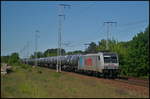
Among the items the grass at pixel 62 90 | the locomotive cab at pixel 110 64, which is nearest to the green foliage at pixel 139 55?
the locomotive cab at pixel 110 64

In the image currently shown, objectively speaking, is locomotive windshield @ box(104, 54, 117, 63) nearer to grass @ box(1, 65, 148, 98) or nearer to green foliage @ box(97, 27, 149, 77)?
green foliage @ box(97, 27, 149, 77)

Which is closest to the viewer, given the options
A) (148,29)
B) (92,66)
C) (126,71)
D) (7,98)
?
(7,98)

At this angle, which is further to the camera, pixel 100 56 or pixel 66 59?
pixel 66 59

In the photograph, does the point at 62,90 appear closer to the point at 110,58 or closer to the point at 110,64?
the point at 110,64

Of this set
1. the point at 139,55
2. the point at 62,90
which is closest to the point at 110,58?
the point at 139,55

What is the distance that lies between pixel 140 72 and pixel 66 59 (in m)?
21.4

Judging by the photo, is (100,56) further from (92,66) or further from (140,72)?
(140,72)

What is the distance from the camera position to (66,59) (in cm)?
6075

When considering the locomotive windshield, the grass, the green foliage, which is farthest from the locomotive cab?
the grass

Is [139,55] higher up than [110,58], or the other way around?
[139,55]

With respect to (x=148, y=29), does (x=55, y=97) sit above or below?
below

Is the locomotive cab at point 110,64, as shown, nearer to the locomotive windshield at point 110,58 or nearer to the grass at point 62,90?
the locomotive windshield at point 110,58

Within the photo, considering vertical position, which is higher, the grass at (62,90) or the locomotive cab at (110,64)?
the locomotive cab at (110,64)

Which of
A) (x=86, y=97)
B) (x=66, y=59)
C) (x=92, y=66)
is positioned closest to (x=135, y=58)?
→ (x=92, y=66)
